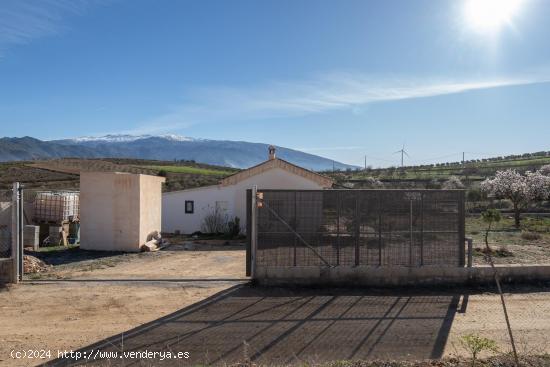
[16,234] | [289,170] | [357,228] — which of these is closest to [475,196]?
[289,170]

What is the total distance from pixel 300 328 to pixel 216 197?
Result: 1707 cm

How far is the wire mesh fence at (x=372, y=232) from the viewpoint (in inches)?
442

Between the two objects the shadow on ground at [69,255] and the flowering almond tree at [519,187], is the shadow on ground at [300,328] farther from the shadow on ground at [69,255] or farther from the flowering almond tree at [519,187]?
the flowering almond tree at [519,187]

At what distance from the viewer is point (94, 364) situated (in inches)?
257

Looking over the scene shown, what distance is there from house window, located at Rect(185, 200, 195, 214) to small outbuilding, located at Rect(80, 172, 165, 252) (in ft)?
24.0

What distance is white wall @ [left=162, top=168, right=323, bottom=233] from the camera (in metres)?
23.6

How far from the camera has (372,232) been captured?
11211 millimetres

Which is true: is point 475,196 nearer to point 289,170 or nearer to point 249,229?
point 289,170

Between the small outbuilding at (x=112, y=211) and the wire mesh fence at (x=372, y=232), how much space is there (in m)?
7.80

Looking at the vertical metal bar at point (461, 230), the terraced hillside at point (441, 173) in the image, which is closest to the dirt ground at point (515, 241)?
the vertical metal bar at point (461, 230)

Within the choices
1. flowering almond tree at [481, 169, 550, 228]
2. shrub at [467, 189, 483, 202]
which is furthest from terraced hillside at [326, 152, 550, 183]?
flowering almond tree at [481, 169, 550, 228]

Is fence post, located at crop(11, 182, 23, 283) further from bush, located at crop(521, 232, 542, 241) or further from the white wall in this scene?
bush, located at crop(521, 232, 542, 241)

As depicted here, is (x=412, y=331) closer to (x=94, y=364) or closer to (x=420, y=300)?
(x=420, y=300)

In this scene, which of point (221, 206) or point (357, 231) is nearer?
point (357, 231)
